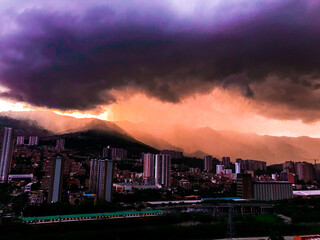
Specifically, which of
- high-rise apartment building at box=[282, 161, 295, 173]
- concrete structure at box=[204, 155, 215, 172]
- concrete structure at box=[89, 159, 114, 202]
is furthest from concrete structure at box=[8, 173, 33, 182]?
high-rise apartment building at box=[282, 161, 295, 173]

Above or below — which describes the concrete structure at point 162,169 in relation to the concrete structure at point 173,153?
below

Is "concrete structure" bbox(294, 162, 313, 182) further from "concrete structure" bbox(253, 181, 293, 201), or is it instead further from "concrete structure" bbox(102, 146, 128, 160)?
"concrete structure" bbox(102, 146, 128, 160)

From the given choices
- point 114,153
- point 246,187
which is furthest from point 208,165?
point 246,187

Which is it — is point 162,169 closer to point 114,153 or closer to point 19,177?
point 19,177

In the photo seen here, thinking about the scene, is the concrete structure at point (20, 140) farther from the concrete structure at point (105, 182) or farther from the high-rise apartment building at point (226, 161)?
the high-rise apartment building at point (226, 161)

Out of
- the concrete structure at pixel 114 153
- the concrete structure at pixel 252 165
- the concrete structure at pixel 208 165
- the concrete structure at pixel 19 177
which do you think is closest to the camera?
the concrete structure at pixel 19 177

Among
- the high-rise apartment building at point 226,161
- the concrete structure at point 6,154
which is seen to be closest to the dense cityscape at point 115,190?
the concrete structure at point 6,154

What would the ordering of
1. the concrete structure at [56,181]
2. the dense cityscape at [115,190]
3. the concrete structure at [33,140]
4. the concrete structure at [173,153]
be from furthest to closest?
the concrete structure at [173,153] < the concrete structure at [33,140] < the concrete structure at [56,181] < the dense cityscape at [115,190]
